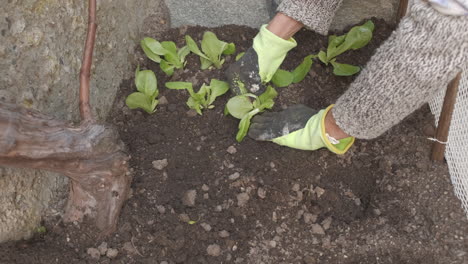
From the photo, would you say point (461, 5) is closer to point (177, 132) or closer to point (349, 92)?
point (349, 92)

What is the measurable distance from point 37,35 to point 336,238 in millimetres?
931

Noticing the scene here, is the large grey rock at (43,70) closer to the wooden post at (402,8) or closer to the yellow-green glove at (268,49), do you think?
the yellow-green glove at (268,49)

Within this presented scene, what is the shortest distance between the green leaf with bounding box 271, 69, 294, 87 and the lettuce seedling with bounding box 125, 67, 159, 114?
38cm

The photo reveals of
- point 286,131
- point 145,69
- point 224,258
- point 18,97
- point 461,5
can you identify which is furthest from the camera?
point 145,69

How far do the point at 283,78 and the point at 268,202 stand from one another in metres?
0.43

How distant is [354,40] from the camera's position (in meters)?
1.81

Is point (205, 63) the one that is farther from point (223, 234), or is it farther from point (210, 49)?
point (223, 234)

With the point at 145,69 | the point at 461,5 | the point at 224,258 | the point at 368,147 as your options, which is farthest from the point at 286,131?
the point at 461,5

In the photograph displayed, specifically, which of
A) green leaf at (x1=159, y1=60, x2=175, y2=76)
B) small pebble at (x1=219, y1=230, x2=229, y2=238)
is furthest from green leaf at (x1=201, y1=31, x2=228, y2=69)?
small pebble at (x1=219, y1=230, x2=229, y2=238)

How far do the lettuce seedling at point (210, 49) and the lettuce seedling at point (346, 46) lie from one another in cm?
31

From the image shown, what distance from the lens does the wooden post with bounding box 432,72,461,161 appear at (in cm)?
149

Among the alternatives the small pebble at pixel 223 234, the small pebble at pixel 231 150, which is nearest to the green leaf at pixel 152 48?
the small pebble at pixel 231 150

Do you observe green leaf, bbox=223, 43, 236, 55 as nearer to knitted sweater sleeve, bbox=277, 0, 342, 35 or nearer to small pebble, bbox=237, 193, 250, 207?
knitted sweater sleeve, bbox=277, 0, 342, 35

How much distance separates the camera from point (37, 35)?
1.37 m
